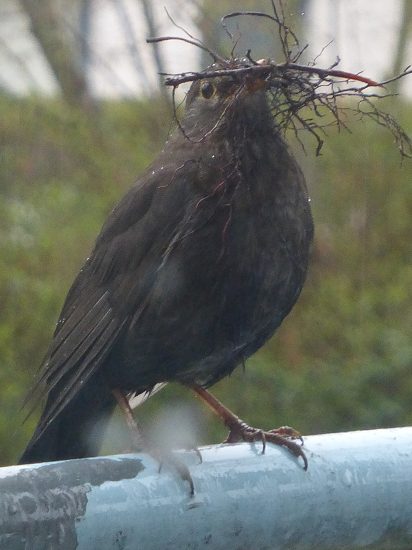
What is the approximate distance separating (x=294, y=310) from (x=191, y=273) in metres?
3.73

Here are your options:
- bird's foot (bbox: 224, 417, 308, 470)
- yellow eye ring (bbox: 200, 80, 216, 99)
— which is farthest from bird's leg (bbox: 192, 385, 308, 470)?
yellow eye ring (bbox: 200, 80, 216, 99)

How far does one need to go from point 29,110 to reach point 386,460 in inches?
194

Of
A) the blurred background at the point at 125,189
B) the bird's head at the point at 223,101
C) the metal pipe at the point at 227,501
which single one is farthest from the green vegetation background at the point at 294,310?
the metal pipe at the point at 227,501

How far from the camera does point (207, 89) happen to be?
9.99 feet

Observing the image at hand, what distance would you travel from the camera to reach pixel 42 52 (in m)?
6.33

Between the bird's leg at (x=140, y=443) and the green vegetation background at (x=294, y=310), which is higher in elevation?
the green vegetation background at (x=294, y=310)

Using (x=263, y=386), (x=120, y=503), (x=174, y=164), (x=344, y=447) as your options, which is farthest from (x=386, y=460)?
(x=263, y=386)

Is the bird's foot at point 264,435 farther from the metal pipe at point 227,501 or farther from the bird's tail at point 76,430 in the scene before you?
the bird's tail at point 76,430

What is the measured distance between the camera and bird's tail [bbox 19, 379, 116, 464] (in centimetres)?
327

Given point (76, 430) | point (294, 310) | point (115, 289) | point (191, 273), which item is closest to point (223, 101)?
point (191, 273)

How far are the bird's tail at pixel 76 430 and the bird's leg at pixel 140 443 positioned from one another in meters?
0.06

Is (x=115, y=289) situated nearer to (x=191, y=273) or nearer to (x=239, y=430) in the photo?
(x=191, y=273)

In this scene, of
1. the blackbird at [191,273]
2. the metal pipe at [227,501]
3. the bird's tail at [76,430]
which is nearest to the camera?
the metal pipe at [227,501]

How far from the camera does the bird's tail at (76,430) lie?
3.27 metres
